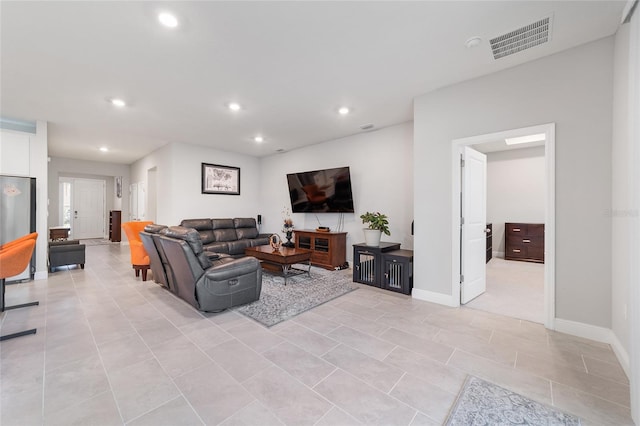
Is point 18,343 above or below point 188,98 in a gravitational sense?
below

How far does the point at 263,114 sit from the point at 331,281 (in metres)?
3.01

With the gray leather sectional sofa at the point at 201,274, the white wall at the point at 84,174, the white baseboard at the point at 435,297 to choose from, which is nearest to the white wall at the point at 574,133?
the white baseboard at the point at 435,297

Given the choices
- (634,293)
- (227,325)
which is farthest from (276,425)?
(634,293)

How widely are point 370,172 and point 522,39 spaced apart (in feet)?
10.1

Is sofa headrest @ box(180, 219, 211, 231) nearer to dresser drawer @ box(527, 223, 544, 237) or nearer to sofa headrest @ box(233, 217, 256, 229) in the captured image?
sofa headrest @ box(233, 217, 256, 229)

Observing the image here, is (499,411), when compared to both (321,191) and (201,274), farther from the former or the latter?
(321,191)

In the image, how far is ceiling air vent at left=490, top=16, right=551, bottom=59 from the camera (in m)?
2.23

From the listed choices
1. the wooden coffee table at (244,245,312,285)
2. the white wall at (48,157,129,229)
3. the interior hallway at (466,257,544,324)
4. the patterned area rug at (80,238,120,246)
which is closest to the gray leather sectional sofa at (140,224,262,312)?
the wooden coffee table at (244,245,312,285)

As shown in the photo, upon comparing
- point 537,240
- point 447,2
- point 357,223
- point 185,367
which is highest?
point 447,2

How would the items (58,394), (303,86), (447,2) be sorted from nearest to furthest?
(58,394), (447,2), (303,86)

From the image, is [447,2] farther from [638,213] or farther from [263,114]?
[263,114]

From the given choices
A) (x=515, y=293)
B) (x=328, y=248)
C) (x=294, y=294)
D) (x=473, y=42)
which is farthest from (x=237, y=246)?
(x=473, y=42)

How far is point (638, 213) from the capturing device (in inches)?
59.6

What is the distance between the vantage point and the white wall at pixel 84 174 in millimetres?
8102
